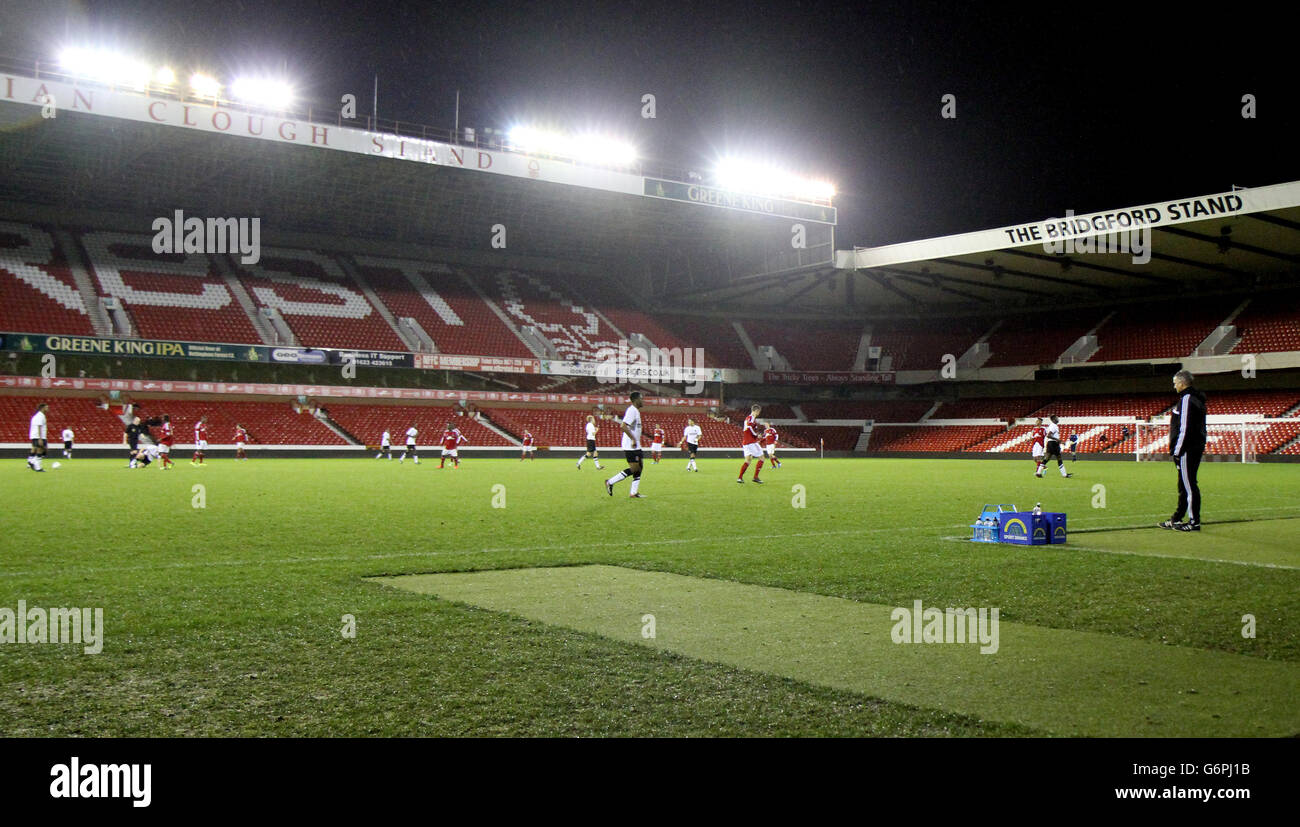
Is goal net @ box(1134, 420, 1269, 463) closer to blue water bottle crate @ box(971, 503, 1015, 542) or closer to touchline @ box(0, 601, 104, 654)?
blue water bottle crate @ box(971, 503, 1015, 542)

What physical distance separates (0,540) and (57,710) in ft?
25.2

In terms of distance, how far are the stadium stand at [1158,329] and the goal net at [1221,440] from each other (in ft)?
20.9

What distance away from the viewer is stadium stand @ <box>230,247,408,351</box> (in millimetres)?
46969

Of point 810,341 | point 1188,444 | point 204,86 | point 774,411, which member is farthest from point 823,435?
point 1188,444

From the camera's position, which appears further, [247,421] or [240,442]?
[247,421]

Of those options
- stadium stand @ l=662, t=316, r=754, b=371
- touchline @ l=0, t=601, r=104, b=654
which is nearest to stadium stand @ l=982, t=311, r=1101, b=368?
stadium stand @ l=662, t=316, r=754, b=371

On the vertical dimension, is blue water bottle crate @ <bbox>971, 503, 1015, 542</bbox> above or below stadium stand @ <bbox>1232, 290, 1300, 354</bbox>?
below

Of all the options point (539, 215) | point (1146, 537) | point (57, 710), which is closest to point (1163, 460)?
point (539, 215)

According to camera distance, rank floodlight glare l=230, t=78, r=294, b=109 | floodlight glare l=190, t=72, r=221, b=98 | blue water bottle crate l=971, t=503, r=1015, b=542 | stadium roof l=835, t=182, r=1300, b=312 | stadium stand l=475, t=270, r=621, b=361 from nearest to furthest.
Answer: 1. blue water bottle crate l=971, t=503, r=1015, b=542
2. floodlight glare l=190, t=72, r=221, b=98
3. floodlight glare l=230, t=78, r=294, b=109
4. stadium roof l=835, t=182, r=1300, b=312
5. stadium stand l=475, t=270, r=621, b=361

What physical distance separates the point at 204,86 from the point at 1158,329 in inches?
2020

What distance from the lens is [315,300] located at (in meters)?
49.2

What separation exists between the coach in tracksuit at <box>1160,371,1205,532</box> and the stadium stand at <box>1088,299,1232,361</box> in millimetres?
44586

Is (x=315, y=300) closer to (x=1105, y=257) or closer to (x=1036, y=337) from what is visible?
(x=1105, y=257)
